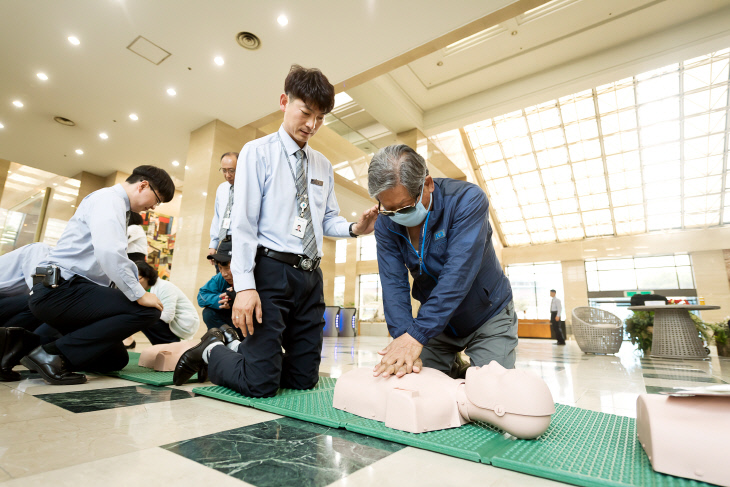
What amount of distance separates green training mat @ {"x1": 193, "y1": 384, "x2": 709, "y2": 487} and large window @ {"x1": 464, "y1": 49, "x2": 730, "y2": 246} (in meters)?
18.4

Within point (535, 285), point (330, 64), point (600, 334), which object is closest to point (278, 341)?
point (330, 64)

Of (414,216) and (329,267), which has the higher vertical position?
(329,267)

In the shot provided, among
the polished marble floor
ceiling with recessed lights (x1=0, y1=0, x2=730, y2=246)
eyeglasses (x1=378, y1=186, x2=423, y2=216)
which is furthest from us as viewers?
ceiling with recessed lights (x1=0, y1=0, x2=730, y2=246)

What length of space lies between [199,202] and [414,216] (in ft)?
23.4

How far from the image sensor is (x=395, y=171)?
1735 millimetres

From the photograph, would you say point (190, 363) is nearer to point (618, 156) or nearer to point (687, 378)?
point (687, 378)

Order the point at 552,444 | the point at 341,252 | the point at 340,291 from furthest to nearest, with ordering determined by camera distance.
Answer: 1. the point at 340,291
2. the point at 341,252
3. the point at 552,444

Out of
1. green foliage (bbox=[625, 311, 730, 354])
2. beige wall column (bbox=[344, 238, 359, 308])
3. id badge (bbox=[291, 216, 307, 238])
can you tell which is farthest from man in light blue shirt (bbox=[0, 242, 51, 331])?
beige wall column (bbox=[344, 238, 359, 308])

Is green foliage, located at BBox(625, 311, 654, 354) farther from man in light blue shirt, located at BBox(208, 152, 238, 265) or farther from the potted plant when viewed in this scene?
man in light blue shirt, located at BBox(208, 152, 238, 265)

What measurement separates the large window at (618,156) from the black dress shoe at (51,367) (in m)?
18.6

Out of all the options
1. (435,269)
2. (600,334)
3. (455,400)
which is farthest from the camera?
(600,334)

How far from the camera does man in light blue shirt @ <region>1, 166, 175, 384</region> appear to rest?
222 centimetres

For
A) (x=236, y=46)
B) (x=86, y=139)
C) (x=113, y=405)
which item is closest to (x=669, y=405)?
(x=113, y=405)

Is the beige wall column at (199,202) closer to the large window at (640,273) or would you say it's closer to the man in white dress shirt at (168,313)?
the man in white dress shirt at (168,313)
